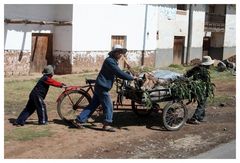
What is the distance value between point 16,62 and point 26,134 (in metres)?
10.2

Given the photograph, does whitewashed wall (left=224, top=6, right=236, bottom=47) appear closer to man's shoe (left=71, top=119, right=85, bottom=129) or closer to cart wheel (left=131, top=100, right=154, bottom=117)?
cart wheel (left=131, top=100, right=154, bottom=117)

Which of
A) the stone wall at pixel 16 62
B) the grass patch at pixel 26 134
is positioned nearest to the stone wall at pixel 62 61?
the stone wall at pixel 16 62

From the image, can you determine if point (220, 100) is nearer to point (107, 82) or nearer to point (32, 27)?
point (107, 82)

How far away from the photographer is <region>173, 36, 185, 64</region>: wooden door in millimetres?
27828

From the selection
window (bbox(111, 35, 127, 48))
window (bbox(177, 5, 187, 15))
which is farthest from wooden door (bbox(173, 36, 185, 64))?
window (bbox(111, 35, 127, 48))

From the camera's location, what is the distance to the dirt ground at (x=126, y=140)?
24.0ft

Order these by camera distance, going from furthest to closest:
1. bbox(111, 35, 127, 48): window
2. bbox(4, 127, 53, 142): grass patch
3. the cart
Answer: bbox(111, 35, 127, 48): window
the cart
bbox(4, 127, 53, 142): grass patch

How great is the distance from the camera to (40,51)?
1944 cm

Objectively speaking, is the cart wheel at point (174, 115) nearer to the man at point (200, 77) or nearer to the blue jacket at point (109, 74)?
the man at point (200, 77)

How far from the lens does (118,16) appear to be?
842 inches

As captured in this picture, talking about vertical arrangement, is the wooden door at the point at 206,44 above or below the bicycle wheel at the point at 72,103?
above

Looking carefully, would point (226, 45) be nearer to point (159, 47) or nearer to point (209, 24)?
point (209, 24)

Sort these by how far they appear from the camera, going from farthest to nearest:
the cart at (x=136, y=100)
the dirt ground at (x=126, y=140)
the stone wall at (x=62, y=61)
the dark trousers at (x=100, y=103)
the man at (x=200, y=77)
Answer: the stone wall at (x=62, y=61)
the man at (x=200, y=77)
the cart at (x=136, y=100)
the dark trousers at (x=100, y=103)
the dirt ground at (x=126, y=140)

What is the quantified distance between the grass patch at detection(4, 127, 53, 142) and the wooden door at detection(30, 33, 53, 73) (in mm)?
10818
